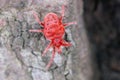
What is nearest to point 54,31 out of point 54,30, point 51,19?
point 54,30

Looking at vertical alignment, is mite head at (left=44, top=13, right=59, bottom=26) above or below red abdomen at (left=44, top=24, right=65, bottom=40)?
above

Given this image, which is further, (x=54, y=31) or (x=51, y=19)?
(x=54, y=31)

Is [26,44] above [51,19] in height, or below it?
below

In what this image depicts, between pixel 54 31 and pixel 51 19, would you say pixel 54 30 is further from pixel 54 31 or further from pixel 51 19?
pixel 51 19

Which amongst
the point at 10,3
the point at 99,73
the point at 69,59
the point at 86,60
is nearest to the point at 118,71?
the point at 99,73

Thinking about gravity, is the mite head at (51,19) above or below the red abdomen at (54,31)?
above
